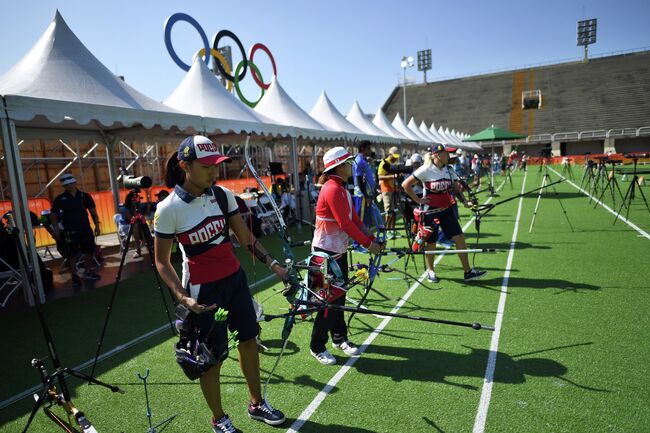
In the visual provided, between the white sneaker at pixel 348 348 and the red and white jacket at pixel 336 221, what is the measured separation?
99cm

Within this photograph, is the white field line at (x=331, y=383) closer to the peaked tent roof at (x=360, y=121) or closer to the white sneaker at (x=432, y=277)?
the white sneaker at (x=432, y=277)

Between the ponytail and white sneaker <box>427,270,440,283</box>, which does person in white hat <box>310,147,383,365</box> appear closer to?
the ponytail

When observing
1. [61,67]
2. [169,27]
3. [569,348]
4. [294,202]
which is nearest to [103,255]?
[61,67]

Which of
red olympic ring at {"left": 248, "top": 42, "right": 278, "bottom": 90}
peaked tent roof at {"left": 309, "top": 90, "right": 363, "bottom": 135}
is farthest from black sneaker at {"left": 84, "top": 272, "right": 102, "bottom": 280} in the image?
red olympic ring at {"left": 248, "top": 42, "right": 278, "bottom": 90}

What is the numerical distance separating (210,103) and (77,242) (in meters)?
4.36

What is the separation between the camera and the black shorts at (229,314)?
8.06ft

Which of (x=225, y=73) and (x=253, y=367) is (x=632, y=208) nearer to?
(x=253, y=367)

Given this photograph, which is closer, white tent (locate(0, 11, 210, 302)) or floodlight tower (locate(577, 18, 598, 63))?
white tent (locate(0, 11, 210, 302))

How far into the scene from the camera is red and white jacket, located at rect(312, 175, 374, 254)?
11.1 feet

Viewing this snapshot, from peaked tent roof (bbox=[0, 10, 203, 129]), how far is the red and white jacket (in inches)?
181

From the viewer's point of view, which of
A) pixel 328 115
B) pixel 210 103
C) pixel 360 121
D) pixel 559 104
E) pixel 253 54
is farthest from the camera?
pixel 559 104

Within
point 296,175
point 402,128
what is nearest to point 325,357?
point 296,175

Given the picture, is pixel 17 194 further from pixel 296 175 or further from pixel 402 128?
pixel 402 128

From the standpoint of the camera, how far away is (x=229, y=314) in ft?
8.66
